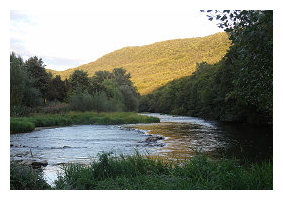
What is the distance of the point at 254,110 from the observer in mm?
24297

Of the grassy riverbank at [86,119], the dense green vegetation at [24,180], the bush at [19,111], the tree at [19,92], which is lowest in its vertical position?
the grassy riverbank at [86,119]

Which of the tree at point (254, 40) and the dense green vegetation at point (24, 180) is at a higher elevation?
the tree at point (254, 40)

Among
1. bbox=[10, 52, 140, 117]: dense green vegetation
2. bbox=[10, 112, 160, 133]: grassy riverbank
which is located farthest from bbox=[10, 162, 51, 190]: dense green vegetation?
bbox=[10, 112, 160, 133]: grassy riverbank

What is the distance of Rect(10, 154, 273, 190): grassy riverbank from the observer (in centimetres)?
505

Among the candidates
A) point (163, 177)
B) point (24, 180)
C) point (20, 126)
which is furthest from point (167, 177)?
point (20, 126)

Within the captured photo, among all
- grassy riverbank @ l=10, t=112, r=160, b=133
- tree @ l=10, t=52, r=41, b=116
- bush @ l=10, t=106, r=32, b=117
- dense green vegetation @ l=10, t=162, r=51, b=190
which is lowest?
grassy riverbank @ l=10, t=112, r=160, b=133

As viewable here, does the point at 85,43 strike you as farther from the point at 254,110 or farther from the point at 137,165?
the point at 254,110

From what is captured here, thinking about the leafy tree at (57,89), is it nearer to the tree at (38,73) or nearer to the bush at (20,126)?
the tree at (38,73)

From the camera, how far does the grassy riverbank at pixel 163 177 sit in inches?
199

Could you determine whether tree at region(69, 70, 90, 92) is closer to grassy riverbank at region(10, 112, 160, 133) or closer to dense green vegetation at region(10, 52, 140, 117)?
dense green vegetation at region(10, 52, 140, 117)

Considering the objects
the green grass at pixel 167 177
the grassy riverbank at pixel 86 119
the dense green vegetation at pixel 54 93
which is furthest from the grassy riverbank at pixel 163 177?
the grassy riverbank at pixel 86 119

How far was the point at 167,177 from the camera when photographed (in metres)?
5.85

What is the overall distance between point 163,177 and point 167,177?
0.33 feet
